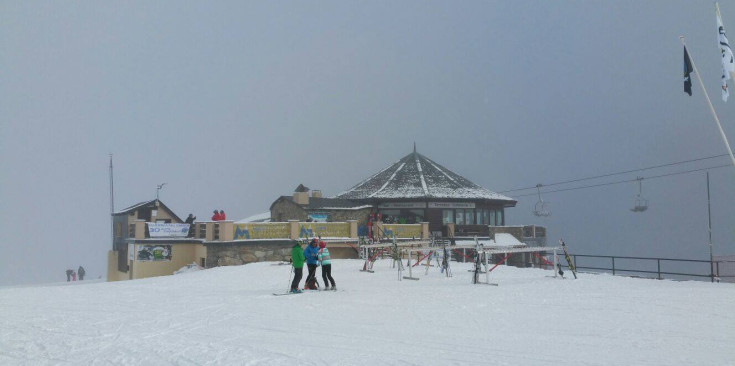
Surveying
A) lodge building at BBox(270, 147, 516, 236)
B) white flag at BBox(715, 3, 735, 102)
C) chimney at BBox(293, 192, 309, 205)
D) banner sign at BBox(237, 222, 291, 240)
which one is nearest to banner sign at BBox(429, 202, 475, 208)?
lodge building at BBox(270, 147, 516, 236)

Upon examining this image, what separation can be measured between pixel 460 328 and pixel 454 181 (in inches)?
1476

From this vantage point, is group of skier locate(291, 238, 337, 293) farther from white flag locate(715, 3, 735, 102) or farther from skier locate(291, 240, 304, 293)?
white flag locate(715, 3, 735, 102)

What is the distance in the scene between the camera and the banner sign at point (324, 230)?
31075 mm

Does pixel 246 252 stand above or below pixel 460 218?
below

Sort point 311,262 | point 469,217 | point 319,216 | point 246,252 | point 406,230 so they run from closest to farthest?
1. point 311,262
2. point 246,252
3. point 406,230
4. point 319,216
5. point 469,217

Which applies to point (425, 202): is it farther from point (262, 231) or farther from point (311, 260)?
point (311, 260)

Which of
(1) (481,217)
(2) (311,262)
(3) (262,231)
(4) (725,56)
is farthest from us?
(1) (481,217)

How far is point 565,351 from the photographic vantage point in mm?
9031

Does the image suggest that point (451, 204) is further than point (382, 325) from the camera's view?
Yes

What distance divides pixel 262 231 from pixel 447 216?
1898 cm

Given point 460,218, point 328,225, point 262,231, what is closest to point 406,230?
point 328,225

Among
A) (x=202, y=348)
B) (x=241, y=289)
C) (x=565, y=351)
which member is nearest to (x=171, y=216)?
(x=241, y=289)

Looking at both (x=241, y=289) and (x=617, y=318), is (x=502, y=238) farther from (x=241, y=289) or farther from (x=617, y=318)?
Result: (x=617, y=318)

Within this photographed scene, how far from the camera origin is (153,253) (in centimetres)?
3061
